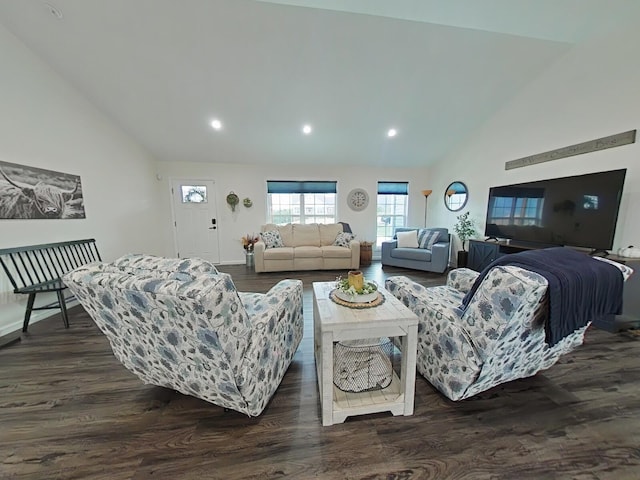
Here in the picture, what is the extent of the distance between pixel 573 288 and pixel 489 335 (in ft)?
1.33

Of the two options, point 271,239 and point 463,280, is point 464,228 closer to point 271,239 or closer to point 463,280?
point 463,280

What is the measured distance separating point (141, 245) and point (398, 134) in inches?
205

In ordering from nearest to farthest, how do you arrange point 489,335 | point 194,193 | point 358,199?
point 489,335, point 194,193, point 358,199

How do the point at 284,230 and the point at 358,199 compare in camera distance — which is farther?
the point at 358,199

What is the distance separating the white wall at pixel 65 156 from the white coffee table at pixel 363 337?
10.9 ft

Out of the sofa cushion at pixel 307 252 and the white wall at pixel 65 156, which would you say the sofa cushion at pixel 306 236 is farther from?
the white wall at pixel 65 156

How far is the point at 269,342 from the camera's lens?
1.39m

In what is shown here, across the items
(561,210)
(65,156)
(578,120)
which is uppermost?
Result: (578,120)

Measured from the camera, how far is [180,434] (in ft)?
4.30

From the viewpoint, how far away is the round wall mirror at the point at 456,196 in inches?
187

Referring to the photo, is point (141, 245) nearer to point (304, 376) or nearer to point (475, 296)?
point (304, 376)

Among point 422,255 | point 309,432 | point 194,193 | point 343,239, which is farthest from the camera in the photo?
point 194,193

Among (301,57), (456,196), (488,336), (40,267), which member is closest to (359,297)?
(488,336)

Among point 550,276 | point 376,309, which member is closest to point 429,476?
point 376,309
